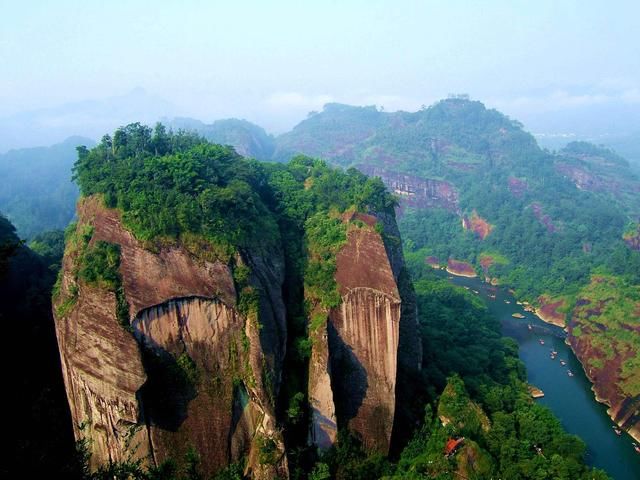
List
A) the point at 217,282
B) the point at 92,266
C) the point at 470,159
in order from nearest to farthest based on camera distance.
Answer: the point at 92,266 < the point at 217,282 < the point at 470,159

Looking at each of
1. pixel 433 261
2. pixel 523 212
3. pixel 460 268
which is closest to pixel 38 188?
pixel 433 261

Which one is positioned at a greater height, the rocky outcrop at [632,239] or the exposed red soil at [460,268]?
the rocky outcrop at [632,239]

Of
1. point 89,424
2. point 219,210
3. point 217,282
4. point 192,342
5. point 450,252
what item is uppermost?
point 219,210

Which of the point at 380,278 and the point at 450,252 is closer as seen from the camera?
the point at 380,278

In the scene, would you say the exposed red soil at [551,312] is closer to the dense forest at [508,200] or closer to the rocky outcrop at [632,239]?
the dense forest at [508,200]

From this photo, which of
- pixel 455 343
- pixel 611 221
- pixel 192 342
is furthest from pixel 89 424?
pixel 611 221

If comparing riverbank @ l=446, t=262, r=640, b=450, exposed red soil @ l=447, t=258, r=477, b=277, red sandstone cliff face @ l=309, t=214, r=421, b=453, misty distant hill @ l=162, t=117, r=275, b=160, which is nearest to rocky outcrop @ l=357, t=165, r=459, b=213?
exposed red soil @ l=447, t=258, r=477, b=277

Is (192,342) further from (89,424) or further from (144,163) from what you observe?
(144,163)

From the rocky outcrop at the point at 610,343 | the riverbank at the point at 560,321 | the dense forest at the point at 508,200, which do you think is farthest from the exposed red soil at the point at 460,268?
the rocky outcrop at the point at 610,343
